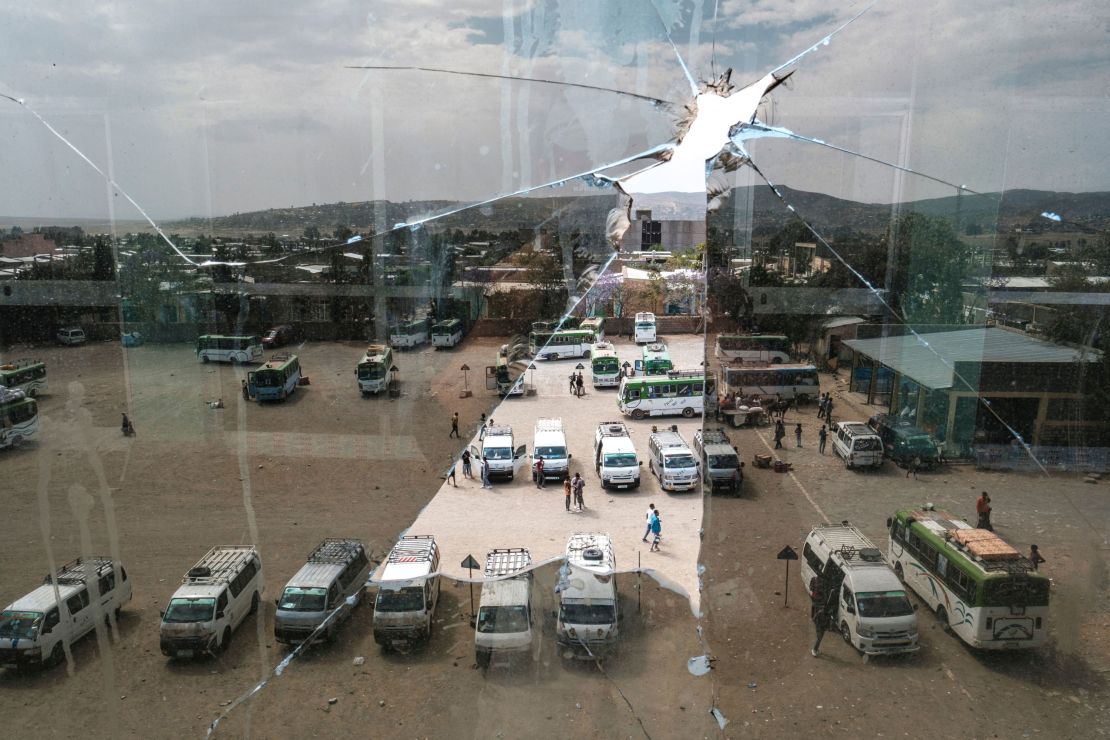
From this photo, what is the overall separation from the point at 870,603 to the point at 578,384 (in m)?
1.03

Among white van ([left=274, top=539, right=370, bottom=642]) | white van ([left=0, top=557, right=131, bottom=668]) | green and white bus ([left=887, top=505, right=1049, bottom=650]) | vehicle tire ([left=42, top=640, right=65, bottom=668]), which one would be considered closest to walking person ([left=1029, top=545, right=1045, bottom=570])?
green and white bus ([left=887, top=505, right=1049, bottom=650])

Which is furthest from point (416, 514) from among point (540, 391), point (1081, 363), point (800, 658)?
point (1081, 363)

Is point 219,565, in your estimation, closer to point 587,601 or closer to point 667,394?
point 587,601

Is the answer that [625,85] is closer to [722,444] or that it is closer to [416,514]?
[722,444]

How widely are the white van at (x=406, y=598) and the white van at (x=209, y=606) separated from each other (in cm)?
36

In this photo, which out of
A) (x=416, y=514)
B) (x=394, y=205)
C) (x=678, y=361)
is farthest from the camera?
(x=678, y=361)

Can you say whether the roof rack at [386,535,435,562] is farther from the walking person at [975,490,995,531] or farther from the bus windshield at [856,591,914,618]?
the walking person at [975,490,995,531]

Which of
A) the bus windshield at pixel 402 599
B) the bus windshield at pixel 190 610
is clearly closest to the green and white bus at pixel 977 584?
the bus windshield at pixel 402 599

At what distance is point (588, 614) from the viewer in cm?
179

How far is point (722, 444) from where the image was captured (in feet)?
6.44

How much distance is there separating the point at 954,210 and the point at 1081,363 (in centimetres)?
67

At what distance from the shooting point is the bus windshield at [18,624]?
1.69 m

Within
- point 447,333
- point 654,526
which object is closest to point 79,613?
point 447,333

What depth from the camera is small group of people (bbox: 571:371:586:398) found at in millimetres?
1789
